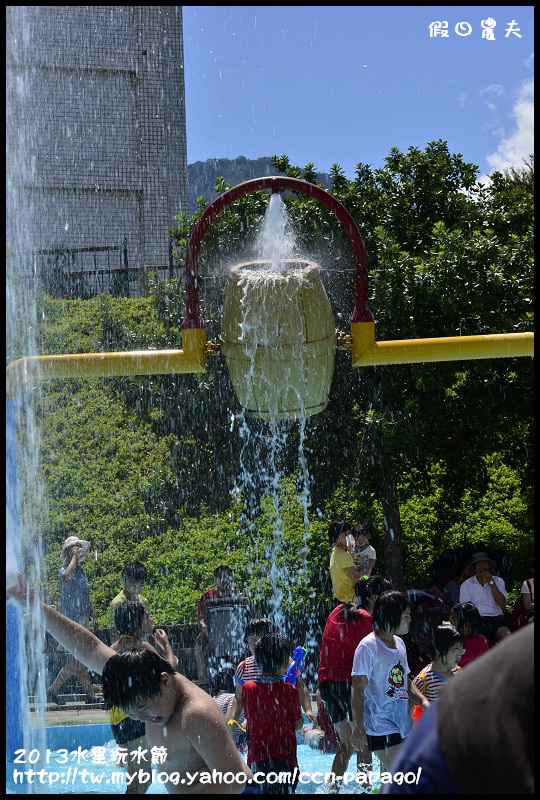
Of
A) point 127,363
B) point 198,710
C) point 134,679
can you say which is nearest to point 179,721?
Result: point 198,710

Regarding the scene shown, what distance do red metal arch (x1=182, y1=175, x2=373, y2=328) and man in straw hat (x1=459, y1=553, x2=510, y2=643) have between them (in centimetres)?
397

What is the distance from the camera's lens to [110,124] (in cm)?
2464

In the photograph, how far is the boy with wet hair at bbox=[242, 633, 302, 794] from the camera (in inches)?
178

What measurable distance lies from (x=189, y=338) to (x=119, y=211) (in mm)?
20727

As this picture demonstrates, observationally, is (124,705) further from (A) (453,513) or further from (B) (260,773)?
(A) (453,513)

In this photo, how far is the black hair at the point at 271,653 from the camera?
4.52 m

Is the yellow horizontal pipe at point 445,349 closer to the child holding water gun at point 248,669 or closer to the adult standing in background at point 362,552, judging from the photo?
the child holding water gun at point 248,669

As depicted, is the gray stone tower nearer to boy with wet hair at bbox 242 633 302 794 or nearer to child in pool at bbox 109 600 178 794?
child in pool at bbox 109 600 178 794

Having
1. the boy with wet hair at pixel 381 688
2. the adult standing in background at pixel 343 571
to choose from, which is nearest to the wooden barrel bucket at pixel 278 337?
the boy with wet hair at pixel 381 688

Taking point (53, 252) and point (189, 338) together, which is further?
point (53, 252)

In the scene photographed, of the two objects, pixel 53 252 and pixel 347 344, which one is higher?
pixel 53 252

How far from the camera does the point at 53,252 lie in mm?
22281

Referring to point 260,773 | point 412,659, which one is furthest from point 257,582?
point 260,773

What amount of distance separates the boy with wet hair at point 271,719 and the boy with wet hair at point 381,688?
1.70 ft
